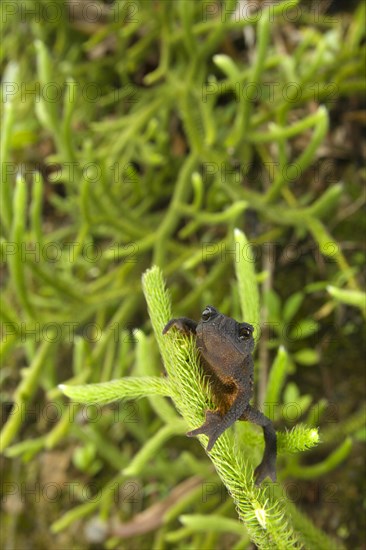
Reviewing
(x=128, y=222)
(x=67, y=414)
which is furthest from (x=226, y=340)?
(x=128, y=222)

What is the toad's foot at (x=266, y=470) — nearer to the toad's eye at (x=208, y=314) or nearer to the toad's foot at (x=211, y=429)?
the toad's foot at (x=211, y=429)

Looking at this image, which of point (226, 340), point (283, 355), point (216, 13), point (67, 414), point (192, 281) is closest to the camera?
A: point (226, 340)

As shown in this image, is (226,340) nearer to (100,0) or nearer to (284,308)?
(284,308)

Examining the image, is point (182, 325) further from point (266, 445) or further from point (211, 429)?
point (266, 445)

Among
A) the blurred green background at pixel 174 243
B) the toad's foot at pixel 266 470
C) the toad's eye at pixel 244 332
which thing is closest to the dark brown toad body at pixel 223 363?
the toad's eye at pixel 244 332

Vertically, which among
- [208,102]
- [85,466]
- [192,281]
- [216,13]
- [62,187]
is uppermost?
[216,13]
